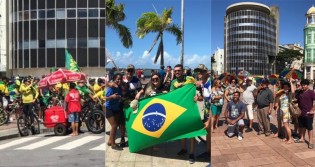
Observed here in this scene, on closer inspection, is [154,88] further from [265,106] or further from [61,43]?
[61,43]

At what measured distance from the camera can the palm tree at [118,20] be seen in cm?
151

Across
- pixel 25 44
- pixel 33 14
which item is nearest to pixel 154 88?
pixel 33 14

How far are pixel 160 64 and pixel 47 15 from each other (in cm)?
2044

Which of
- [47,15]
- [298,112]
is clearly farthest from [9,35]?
[298,112]

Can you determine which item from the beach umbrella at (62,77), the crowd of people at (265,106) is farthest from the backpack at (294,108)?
the beach umbrella at (62,77)

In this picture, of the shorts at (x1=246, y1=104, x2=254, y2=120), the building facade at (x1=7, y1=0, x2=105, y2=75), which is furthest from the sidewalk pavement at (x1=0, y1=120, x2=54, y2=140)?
the building facade at (x1=7, y1=0, x2=105, y2=75)

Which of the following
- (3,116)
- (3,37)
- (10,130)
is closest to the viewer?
(10,130)

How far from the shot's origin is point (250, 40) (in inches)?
70.2

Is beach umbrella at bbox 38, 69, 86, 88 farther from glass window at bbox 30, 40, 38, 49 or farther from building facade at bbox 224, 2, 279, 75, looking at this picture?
glass window at bbox 30, 40, 38, 49

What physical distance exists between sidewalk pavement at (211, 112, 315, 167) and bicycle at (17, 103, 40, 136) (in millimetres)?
6243

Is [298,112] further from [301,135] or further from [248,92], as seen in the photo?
[248,92]

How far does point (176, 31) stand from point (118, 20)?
9.4 inches

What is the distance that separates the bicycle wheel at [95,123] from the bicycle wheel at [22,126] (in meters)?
1.47

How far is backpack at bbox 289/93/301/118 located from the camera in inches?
87.7
